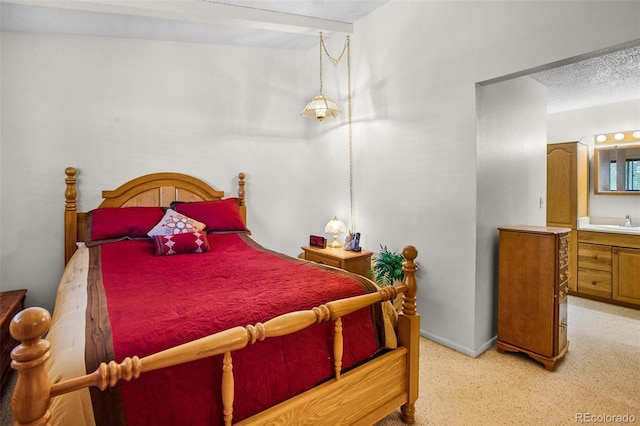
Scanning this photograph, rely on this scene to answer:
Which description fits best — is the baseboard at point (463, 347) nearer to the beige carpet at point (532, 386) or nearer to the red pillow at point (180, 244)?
the beige carpet at point (532, 386)

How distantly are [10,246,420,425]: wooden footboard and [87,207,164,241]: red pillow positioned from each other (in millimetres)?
2048

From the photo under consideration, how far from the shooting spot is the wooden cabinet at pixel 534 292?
2.38 metres

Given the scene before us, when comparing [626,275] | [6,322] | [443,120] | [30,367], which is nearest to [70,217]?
[6,322]

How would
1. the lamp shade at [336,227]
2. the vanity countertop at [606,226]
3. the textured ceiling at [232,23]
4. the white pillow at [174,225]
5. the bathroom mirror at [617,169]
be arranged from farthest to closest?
the bathroom mirror at [617,169] → the vanity countertop at [606,226] → the lamp shade at [336,227] → the white pillow at [174,225] → the textured ceiling at [232,23]

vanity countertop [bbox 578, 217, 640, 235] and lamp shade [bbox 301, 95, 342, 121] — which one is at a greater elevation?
lamp shade [bbox 301, 95, 342, 121]

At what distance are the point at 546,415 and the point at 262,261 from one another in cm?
185

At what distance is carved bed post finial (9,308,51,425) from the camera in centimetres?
83

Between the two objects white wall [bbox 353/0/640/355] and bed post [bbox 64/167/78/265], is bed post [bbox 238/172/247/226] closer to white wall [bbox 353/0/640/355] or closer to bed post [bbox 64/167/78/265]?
white wall [bbox 353/0/640/355]

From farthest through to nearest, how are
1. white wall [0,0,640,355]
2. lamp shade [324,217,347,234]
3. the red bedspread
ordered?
lamp shade [324,217,347,234], white wall [0,0,640,355], the red bedspread

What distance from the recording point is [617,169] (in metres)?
4.08

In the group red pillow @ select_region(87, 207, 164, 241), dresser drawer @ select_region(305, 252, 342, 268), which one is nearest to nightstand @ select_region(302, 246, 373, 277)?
dresser drawer @ select_region(305, 252, 342, 268)

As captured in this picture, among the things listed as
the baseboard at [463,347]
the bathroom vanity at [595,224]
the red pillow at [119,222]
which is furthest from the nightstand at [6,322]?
the bathroom vanity at [595,224]

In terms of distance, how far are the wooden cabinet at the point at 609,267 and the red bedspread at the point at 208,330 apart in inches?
131

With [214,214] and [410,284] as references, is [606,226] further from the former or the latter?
[214,214]
